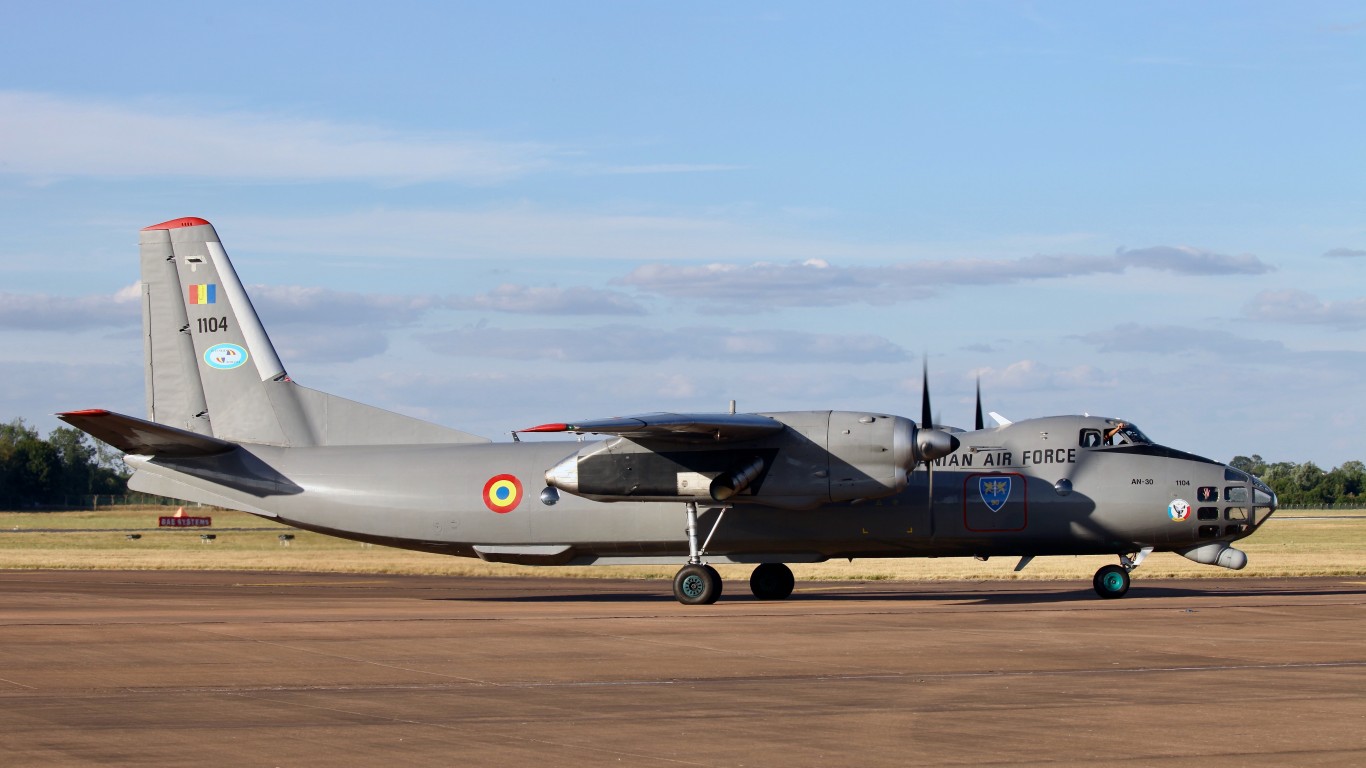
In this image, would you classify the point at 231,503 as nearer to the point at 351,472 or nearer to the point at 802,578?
the point at 351,472

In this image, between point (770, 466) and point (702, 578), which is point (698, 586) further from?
point (770, 466)

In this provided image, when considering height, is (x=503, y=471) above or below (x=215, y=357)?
below

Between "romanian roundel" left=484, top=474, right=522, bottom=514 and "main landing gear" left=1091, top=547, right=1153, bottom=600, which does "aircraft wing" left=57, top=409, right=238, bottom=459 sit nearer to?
"romanian roundel" left=484, top=474, right=522, bottom=514

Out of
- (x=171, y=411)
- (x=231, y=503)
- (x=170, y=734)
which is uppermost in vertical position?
(x=171, y=411)

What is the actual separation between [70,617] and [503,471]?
8.54 meters

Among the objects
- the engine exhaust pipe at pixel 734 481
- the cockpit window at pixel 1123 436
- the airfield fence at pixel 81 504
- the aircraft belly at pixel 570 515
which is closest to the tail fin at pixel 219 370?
the aircraft belly at pixel 570 515

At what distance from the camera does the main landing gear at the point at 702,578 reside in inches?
1029

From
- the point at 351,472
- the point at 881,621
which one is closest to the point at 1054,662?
the point at 881,621

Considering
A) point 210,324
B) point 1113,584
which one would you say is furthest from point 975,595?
point 210,324

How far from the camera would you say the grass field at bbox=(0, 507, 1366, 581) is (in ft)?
128

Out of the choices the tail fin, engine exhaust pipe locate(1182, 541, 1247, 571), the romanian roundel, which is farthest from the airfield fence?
engine exhaust pipe locate(1182, 541, 1247, 571)

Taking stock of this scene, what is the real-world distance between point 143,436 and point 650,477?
9.77 m

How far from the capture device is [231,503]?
28812mm

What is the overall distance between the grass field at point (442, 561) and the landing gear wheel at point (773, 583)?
7.27 meters
